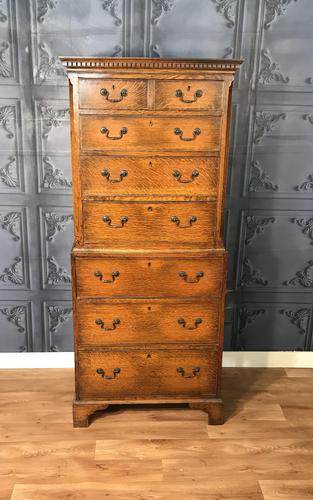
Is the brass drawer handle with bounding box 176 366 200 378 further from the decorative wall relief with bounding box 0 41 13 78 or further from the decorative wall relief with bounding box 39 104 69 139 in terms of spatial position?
the decorative wall relief with bounding box 0 41 13 78

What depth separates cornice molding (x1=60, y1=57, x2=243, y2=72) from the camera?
7.32 feet

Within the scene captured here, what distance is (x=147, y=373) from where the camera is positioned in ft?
8.80

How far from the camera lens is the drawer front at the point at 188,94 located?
2.30 metres

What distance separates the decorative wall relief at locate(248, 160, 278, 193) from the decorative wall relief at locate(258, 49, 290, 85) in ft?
1.52

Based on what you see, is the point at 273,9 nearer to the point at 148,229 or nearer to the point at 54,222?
the point at 148,229

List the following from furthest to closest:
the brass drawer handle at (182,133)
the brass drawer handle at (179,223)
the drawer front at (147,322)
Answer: the drawer front at (147,322)
the brass drawer handle at (179,223)
the brass drawer handle at (182,133)

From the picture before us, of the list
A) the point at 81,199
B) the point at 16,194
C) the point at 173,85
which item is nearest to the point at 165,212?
the point at 81,199

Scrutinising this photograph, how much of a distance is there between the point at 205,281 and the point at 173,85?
0.95 metres

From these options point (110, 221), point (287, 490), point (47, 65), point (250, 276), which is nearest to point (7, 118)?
point (47, 65)

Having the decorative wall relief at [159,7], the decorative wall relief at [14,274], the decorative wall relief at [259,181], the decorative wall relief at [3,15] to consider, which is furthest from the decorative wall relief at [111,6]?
the decorative wall relief at [14,274]

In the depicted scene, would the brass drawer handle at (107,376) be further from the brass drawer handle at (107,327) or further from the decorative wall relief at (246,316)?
the decorative wall relief at (246,316)

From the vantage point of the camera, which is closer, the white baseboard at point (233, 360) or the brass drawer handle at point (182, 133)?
the brass drawer handle at point (182, 133)

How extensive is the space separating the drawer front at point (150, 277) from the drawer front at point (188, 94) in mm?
715

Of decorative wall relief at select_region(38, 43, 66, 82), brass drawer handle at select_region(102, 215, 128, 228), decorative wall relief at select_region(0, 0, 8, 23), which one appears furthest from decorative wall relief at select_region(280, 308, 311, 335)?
decorative wall relief at select_region(0, 0, 8, 23)
